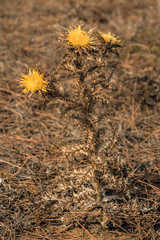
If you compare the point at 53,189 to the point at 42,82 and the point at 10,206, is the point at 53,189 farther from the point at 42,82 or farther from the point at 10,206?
the point at 42,82

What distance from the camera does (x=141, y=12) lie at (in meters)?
5.68

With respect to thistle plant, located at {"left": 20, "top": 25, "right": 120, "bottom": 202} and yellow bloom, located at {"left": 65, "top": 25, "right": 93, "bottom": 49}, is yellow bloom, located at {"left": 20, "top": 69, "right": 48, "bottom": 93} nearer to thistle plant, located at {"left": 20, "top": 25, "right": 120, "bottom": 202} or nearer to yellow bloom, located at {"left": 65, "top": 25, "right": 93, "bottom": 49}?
thistle plant, located at {"left": 20, "top": 25, "right": 120, "bottom": 202}

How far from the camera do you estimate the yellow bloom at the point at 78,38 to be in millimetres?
1880

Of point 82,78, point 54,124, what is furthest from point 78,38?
point 54,124

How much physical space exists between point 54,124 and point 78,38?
5.49ft

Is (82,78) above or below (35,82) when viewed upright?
above

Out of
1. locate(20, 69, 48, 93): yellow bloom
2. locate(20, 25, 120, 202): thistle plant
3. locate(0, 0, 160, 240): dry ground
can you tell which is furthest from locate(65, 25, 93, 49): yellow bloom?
locate(20, 69, 48, 93): yellow bloom

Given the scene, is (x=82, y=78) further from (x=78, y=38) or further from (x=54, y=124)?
(x=54, y=124)

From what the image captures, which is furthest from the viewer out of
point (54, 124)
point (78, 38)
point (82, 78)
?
point (54, 124)

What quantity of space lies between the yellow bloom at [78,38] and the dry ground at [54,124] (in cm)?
21

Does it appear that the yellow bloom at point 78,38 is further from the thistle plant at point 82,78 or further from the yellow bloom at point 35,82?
the yellow bloom at point 35,82

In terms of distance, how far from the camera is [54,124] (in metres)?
Result: 3.39

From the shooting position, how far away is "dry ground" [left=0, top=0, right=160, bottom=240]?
234cm

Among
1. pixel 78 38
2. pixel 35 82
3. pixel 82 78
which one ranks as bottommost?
pixel 35 82
